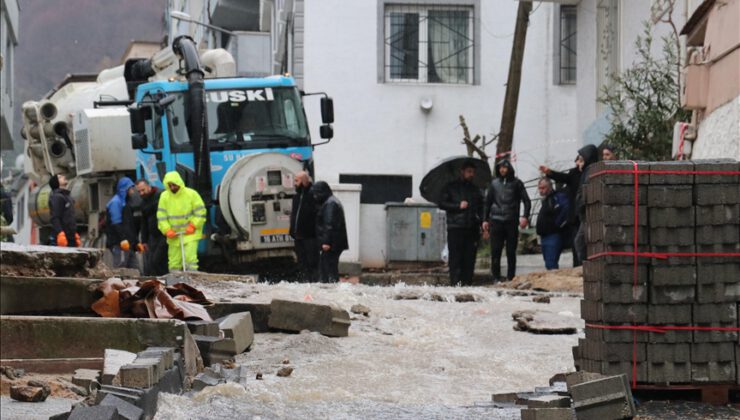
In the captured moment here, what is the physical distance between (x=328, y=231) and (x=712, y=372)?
1108cm

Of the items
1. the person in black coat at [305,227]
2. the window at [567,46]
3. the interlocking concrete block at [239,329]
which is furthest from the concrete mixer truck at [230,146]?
the window at [567,46]

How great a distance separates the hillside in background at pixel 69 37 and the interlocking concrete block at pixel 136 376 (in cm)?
4096

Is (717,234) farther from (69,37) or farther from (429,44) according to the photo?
(69,37)

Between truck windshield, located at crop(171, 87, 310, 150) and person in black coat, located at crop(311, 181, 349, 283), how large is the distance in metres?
1.89

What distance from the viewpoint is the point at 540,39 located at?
3209 cm

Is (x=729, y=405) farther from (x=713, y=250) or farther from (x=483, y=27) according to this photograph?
(x=483, y=27)

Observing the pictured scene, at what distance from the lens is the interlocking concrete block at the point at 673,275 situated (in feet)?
31.7

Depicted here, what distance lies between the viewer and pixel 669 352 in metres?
9.66

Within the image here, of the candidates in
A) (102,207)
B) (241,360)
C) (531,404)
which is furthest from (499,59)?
(531,404)

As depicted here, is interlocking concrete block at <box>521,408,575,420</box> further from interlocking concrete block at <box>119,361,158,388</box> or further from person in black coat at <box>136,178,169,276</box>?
person in black coat at <box>136,178,169,276</box>

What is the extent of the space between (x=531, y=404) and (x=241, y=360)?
3385 millimetres

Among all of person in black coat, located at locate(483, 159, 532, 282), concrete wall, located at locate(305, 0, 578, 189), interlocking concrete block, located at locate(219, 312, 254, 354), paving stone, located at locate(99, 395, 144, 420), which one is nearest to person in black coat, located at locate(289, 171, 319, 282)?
person in black coat, located at locate(483, 159, 532, 282)

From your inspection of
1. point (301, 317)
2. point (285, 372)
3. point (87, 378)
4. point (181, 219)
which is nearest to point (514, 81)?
point (181, 219)

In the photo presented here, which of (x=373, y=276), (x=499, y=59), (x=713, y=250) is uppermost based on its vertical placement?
(x=499, y=59)
